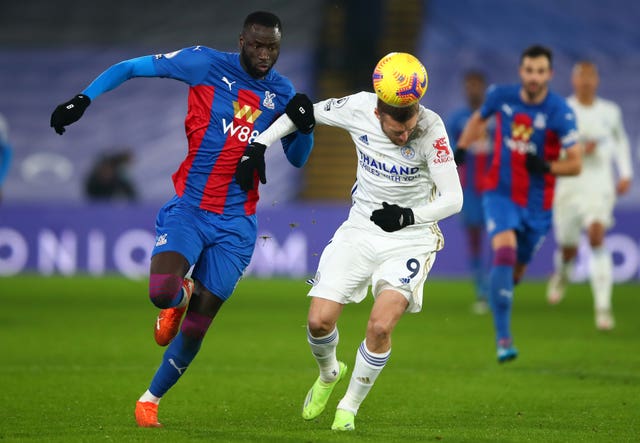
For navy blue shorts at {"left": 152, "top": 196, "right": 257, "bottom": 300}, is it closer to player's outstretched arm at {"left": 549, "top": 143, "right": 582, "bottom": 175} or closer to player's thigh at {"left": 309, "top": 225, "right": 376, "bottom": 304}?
player's thigh at {"left": 309, "top": 225, "right": 376, "bottom": 304}

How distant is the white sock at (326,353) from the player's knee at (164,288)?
924 mm

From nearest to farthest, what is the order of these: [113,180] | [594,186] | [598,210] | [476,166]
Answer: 1. [598,210]
2. [594,186]
3. [476,166]
4. [113,180]

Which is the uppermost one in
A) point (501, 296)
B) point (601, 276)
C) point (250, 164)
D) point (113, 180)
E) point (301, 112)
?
point (301, 112)

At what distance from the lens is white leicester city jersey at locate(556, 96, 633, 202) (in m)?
13.9

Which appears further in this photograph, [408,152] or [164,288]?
[408,152]

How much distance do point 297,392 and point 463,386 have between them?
133cm

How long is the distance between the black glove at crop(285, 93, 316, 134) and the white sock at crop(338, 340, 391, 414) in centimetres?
141

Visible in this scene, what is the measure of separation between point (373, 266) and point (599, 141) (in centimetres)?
746

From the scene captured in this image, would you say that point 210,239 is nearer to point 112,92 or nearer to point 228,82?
point 228,82

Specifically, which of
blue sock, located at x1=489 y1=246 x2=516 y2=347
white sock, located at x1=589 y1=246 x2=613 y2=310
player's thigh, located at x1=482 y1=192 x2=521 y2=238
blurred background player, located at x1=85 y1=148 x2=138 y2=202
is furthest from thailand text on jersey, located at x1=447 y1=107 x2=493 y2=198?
blurred background player, located at x1=85 y1=148 x2=138 y2=202

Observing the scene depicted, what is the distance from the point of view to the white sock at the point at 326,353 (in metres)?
7.43

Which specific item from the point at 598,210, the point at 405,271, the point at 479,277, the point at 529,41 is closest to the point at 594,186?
the point at 598,210

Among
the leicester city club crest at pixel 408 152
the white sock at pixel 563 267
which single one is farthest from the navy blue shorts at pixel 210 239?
the white sock at pixel 563 267

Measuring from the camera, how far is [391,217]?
681 cm
